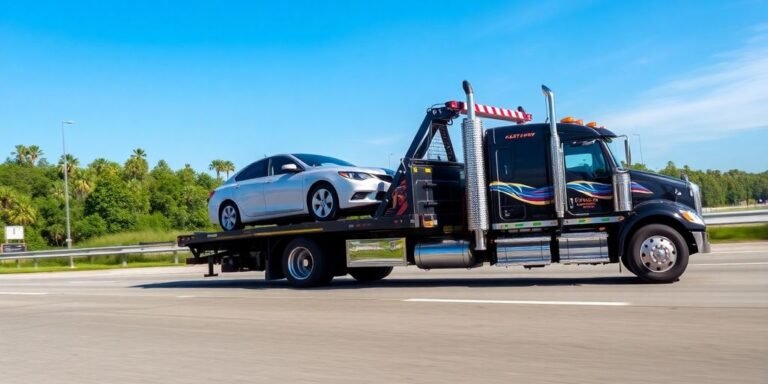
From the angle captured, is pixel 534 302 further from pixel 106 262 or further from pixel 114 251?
pixel 106 262

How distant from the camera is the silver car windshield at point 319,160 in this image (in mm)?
13703

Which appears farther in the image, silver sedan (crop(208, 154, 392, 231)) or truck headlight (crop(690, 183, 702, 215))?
silver sedan (crop(208, 154, 392, 231))

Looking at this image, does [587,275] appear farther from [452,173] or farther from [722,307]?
[722,307]

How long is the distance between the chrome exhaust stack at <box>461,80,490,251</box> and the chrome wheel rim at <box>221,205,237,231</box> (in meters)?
5.07

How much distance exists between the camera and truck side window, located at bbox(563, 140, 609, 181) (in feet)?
38.4

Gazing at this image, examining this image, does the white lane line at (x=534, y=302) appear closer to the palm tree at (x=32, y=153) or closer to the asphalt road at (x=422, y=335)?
the asphalt road at (x=422, y=335)

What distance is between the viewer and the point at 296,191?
13.6 metres

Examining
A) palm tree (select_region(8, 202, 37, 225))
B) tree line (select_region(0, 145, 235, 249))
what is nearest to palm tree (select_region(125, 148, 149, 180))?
tree line (select_region(0, 145, 235, 249))

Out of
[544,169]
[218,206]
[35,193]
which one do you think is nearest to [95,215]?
[35,193]

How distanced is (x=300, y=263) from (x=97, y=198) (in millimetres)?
71431

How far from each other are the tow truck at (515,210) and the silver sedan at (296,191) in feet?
1.22

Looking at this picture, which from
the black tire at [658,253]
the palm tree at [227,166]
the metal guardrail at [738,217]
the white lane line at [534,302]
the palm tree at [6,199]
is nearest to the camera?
the white lane line at [534,302]

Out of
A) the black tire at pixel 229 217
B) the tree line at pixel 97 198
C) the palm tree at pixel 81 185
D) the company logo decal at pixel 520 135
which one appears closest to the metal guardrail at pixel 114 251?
the black tire at pixel 229 217

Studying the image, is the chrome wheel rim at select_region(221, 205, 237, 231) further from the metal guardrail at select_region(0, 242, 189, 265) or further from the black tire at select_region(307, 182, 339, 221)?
the metal guardrail at select_region(0, 242, 189, 265)
